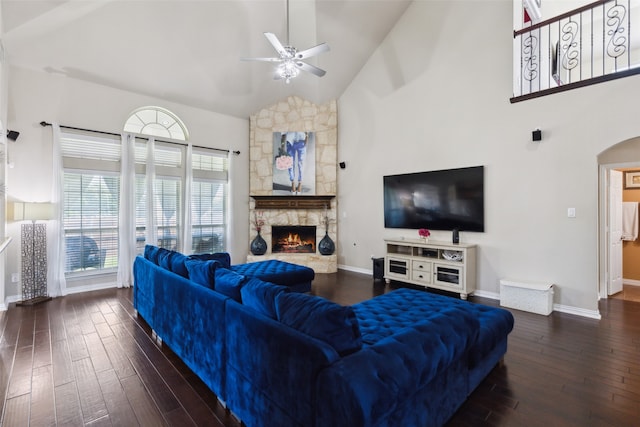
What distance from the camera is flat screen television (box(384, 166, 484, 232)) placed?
15.7ft

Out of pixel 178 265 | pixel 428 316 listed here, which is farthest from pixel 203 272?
pixel 428 316

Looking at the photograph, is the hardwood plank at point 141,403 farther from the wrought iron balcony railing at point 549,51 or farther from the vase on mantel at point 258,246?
the wrought iron balcony railing at point 549,51

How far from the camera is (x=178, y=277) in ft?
9.06

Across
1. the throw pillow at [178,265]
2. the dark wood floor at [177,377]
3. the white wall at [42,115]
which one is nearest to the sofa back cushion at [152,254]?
the throw pillow at [178,265]

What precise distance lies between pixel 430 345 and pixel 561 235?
11.4ft

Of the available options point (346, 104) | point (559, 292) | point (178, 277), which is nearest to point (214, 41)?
point (346, 104)

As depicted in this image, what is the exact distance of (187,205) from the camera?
596 centimetres

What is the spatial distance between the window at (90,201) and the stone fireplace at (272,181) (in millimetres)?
2607

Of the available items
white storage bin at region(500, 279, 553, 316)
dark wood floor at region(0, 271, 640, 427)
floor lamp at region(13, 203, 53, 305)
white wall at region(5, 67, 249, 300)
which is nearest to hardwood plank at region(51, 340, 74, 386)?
dark wood floor at region(0, 271, 640, 427)

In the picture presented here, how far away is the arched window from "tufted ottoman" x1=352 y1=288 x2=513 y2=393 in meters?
5.19

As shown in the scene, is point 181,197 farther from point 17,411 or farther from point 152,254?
point 17,411

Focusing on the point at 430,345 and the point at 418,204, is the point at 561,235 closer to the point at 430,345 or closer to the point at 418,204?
the point at 418,204

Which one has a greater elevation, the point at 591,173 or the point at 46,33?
the point at 46,33

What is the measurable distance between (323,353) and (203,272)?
1.50m
